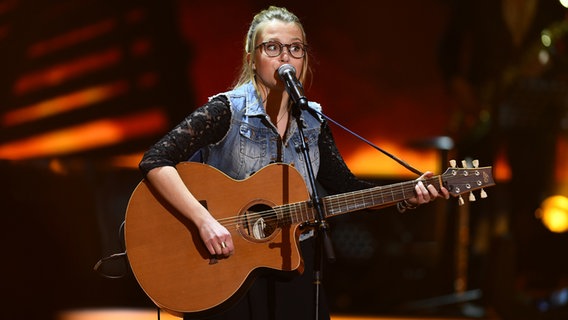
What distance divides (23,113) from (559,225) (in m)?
4.43

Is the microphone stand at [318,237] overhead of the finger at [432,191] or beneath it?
beneath

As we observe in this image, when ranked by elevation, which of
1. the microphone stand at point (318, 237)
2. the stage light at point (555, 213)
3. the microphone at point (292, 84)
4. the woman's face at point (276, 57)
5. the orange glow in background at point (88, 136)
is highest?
the orange glow in background at point (88, 136)

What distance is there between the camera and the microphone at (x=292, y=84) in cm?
245

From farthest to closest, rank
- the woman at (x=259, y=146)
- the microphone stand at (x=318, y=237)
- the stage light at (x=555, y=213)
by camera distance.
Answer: the stage light at (x=555, y=213), the woman at (x=259, y=146), the microphone stand at (x=318, y=237)

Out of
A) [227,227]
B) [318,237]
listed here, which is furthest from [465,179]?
[227,227]

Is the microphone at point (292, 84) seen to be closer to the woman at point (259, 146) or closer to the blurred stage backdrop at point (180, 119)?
the woman at point (259, 146)

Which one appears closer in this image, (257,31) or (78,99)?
(257,31)

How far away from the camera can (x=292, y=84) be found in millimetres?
2531

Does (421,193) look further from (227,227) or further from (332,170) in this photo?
(227,227)

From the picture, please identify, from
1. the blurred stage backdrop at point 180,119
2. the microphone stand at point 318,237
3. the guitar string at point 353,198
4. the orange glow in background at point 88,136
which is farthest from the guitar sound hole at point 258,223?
the orange glow in background at point 88,136

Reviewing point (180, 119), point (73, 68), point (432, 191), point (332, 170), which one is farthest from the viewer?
point (180, 119)

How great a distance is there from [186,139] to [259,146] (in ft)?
1.09

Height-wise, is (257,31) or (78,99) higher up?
(78,99)

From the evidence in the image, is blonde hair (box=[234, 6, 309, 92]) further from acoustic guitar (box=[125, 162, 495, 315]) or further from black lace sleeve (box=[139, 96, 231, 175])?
acoustic guitar (box=[125, 162, 495, 315])
